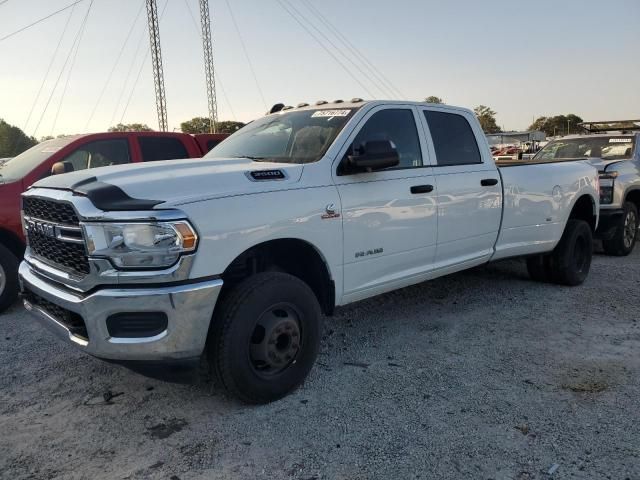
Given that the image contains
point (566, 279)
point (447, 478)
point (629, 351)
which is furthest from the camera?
point (566, 279)

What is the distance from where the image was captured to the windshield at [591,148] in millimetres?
8672

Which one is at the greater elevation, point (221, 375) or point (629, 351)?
point (221, 375)

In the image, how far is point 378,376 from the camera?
3.73 m

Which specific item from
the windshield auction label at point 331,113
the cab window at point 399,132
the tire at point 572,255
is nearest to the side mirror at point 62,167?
the windshield auction label at point 331,113

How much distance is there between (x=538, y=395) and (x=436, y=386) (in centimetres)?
64

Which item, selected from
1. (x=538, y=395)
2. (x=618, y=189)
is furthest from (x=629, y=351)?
(x=618, y=189)

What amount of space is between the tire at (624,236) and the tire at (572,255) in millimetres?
2005

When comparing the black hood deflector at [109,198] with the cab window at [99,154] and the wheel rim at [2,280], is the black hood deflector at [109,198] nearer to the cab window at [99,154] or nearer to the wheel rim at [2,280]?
the wheel rim at [2,280]

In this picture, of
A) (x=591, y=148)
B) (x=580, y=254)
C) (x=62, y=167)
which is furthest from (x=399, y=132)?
(x=591, y=148)

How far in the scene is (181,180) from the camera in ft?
10.0

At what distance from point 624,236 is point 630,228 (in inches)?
13.6

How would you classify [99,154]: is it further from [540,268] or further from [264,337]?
[540,268]

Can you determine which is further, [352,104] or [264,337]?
[352,104]

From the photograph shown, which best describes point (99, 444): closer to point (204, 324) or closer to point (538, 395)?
point (204, 324)
